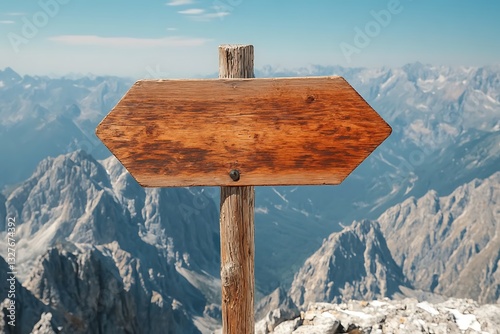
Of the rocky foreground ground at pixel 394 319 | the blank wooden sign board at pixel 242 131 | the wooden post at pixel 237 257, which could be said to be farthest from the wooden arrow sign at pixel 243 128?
the rocky foreground ground at pixel 394 319

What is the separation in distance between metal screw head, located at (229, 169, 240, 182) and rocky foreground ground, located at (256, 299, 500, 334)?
10.3 metres

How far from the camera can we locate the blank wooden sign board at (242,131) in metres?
5.98

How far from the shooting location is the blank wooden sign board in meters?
5.98

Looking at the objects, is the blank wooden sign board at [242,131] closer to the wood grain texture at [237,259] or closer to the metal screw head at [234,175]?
the metal screw head at [234,175]

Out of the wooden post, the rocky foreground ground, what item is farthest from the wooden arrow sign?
the rocky foreground ground

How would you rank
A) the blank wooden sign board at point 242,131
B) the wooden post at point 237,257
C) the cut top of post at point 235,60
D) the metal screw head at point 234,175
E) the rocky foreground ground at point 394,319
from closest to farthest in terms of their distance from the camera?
the blank wooden sign board at point 242,131 → the metal screw head at point 234,175 → the cut top of post at point 235,60 → the wooden post at point 237,257 → the rocky foreground ground at point 394,319

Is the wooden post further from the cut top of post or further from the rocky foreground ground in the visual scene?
the rocky foreground ground

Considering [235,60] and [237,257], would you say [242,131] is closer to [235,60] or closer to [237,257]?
[235,60]

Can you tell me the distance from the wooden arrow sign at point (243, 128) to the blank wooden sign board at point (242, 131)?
0.01m

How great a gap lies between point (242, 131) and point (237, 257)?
6.05ft

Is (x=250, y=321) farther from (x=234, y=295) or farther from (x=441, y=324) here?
(x=441, y=324)

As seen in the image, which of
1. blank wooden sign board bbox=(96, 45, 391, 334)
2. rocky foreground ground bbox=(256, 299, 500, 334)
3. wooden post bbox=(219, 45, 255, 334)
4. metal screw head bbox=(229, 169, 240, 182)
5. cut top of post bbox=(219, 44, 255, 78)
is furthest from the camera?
rocky foreground ground bbox=(256, 299, 500, 334)

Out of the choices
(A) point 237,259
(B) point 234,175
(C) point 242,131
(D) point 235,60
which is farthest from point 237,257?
(D) point 235,60

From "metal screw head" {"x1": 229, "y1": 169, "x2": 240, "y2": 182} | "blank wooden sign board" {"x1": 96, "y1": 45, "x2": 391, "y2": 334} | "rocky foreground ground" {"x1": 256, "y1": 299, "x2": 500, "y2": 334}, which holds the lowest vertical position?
"rocky foreground ground" {"x1": 256, "y1": 299, "x2": 500, "y2": 334}
